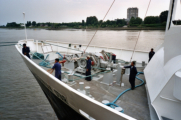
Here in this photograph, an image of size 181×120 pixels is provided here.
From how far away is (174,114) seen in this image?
2521 mm

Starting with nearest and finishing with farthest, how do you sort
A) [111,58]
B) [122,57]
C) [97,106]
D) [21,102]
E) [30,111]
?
1. [97,106]
2. [30,111]
3. [21,102]
4. [111,58]
5. [122,57]

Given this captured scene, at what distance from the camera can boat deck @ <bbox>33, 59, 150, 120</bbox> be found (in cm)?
340

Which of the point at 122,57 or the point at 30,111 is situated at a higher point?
the point at 122,57

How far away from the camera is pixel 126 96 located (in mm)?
4180

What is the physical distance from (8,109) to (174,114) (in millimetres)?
5969

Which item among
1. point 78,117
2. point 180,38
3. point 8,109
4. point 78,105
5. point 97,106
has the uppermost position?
point 180,38

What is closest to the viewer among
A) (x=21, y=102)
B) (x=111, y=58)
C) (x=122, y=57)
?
(x=21, y=102)

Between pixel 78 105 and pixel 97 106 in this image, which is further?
pixel 78 105

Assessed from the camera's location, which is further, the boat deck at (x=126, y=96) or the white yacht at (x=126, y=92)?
→ the boat deck at (x=126, y=96)

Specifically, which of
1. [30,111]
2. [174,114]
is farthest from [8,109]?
[174,114]

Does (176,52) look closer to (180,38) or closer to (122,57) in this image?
(180,38)

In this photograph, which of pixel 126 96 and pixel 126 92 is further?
pixel 126 92

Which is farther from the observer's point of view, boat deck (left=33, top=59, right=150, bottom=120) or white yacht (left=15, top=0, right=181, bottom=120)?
boat deck (left=33, top=59, right=150, bottom=120)

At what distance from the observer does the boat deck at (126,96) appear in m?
3.40
